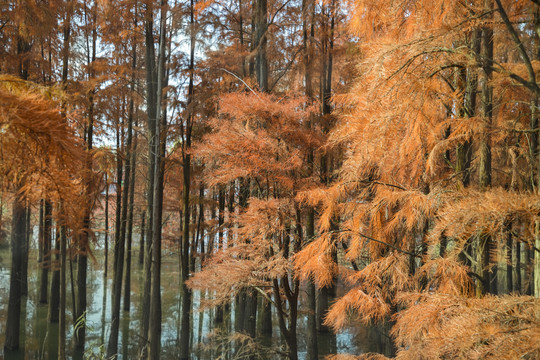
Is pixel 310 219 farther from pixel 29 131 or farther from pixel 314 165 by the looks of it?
pixel 29 131

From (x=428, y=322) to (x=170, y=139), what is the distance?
10.3m

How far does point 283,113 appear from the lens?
7238 millimetres

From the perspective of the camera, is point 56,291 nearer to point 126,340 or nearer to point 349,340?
point 126,340

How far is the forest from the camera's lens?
3.37 m

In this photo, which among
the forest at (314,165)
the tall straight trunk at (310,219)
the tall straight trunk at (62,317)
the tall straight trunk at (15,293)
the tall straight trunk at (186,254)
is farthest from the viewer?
the tall straight trunk at (186,254)

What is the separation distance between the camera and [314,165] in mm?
8125

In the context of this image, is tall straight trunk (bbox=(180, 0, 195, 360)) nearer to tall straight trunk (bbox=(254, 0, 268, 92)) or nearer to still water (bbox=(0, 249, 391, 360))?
still water (bbox=(0, 249, 391, 360))

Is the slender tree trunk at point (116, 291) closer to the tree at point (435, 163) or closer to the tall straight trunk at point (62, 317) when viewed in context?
the tall straight trunk at point (62, 317)

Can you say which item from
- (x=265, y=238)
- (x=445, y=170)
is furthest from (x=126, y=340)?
(x=445, y=170)

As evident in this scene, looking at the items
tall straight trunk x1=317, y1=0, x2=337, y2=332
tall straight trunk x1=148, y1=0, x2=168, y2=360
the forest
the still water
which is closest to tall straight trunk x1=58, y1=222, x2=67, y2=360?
the forest

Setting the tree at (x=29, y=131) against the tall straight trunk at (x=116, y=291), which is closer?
the tree at (x=29, y=131)

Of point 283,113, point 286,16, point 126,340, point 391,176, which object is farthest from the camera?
point 126,340

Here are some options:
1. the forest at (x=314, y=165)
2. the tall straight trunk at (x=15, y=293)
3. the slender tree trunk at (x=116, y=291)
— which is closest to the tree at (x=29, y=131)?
the forest at (x=314, y=165)

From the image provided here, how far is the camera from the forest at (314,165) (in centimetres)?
337
